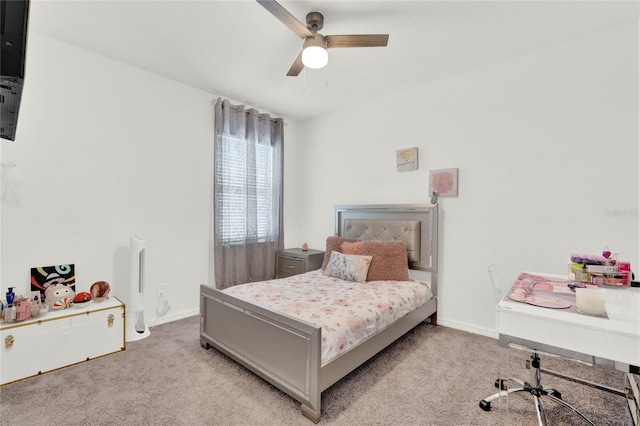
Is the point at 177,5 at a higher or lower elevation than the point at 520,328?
higher

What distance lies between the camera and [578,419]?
1734 millimetres

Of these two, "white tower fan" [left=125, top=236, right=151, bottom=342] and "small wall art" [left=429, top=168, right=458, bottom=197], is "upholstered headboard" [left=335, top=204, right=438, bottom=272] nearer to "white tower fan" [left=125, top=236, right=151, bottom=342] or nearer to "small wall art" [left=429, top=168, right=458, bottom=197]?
"small wall art" [left=429, top=168, right=458, bottom=197]

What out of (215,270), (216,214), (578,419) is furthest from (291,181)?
(578,419)

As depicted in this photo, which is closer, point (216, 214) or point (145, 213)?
point (145, 213)

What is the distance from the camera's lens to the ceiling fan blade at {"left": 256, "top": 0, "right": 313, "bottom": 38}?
1.70 meters

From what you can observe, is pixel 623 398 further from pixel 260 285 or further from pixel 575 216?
pixel 260 285

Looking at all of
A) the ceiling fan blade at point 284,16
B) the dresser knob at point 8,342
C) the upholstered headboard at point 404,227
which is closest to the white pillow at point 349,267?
the upholstered headboard at point 404,227

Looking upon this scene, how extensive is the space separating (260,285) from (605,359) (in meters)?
2.37

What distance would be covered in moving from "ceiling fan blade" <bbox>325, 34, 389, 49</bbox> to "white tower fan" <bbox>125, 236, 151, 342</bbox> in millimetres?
2491

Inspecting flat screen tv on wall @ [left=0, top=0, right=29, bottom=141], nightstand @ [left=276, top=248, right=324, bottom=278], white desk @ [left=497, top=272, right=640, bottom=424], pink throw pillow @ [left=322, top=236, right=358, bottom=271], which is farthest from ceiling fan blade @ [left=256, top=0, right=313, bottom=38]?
nightstand @ [left=276, top=248, right=324, bottom=278]

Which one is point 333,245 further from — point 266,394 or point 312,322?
point 266,394

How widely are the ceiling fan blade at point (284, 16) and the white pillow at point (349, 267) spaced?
2.13 meters

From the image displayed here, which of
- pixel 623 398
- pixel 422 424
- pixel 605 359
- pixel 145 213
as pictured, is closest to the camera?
pixel 605 359

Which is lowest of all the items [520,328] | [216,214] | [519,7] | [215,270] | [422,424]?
[422,424]
